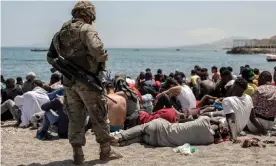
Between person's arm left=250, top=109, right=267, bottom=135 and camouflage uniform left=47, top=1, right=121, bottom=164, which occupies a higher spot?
camouflage uniform left=47, top=1, right=121, bottom=164

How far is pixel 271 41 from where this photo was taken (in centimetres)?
12344

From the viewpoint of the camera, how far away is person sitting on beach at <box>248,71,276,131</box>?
6918 mm

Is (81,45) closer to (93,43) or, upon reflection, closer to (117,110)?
(93,43)

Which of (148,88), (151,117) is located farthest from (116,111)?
(148,88)

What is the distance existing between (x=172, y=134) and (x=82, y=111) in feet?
5.31

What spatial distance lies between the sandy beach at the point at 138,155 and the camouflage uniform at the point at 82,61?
517 millimetres

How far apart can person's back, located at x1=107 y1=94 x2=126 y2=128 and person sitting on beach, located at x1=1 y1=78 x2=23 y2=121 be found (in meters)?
2.53

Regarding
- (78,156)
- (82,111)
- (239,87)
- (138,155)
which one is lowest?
(138,155)

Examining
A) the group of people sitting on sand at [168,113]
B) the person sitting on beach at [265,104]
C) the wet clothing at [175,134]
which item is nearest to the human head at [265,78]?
the group of people sitting on sand at [168,113]

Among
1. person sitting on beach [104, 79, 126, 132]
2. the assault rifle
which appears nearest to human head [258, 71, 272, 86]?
person sitting on beach [104, 79, 126, 132]

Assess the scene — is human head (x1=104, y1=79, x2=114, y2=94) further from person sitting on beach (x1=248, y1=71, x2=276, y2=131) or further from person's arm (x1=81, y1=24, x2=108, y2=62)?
person sitting on beach (x1=248, y1=71, x2=276, y2=131)

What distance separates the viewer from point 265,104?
22.9 feet

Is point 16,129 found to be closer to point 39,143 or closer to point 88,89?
point 39,143

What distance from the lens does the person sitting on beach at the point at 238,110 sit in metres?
6.38
